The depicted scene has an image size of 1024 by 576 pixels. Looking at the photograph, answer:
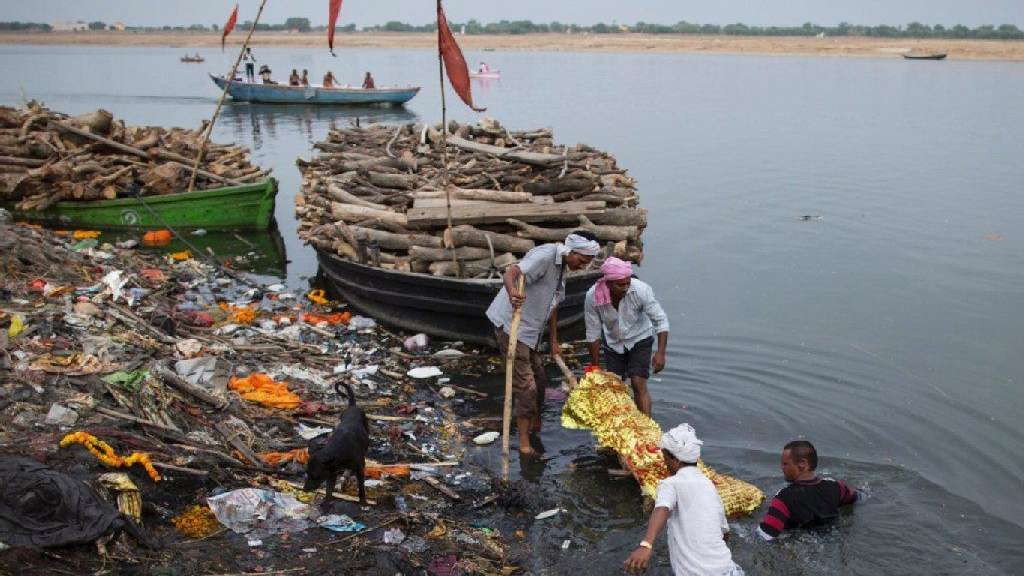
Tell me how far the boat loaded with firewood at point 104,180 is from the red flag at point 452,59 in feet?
31.7

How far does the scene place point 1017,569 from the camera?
6836mm

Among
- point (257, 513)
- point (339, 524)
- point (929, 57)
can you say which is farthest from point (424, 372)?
point (929, 57)

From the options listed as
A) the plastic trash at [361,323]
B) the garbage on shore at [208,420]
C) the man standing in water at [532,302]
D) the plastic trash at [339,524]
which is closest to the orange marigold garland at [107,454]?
the garbage on shore at [208,420]

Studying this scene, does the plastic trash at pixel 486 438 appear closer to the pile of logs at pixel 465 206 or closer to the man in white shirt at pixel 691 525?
the pile of logs at pixel 465 206

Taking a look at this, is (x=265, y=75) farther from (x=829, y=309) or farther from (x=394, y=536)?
(x=394, y=536)

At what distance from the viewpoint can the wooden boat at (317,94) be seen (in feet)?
144

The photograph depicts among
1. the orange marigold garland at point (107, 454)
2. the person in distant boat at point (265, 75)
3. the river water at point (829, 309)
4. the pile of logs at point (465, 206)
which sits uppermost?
the person in distant boat at point (265, 75)

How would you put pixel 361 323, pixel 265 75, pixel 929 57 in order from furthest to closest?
pixel 929 57, pixel 265 75, pixel 361 323

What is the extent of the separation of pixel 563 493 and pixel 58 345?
482 cm

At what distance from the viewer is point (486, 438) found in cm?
852

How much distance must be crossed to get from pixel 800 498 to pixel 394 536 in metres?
3.03

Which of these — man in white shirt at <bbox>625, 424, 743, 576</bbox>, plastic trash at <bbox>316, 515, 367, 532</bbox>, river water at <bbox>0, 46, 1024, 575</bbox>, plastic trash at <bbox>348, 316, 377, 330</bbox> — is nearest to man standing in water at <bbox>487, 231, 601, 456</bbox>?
river water at <bbox>0, 46, 1024, 575</bbox>

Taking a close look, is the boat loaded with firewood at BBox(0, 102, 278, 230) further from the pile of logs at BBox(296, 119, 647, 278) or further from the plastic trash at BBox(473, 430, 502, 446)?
the plastic trash at BBox(473, 430, 502, 446)

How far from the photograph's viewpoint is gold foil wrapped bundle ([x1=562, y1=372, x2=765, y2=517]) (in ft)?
23.4
